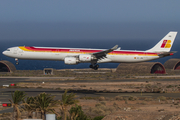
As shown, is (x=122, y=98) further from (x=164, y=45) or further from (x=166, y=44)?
(x=166, y=44)

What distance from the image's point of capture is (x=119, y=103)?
45.6m

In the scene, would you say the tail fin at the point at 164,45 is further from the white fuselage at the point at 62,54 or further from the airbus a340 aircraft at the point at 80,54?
the white fuselage at the point at 62,54

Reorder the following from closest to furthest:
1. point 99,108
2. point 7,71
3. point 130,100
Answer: point 99,108 → point 130,100 → point 7,71

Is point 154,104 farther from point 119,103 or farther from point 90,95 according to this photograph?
point 90,95

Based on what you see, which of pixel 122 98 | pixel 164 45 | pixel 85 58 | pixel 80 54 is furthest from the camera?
pixel 164 45

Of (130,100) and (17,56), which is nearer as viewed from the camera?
(130,100)

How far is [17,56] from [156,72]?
56.8m

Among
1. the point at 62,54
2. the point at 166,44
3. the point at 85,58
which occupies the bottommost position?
the point at 85,58

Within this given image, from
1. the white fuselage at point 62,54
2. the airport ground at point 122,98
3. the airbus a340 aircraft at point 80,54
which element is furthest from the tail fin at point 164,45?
the airport ground at point 122,98

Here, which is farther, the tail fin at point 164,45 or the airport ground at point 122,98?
the tail fin at point 164,45

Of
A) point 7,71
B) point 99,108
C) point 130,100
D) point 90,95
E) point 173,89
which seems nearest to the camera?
point 99,108

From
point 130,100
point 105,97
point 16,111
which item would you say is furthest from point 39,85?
point 16,111

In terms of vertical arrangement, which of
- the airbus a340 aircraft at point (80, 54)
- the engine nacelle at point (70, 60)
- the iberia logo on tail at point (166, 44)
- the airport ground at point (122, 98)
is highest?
the iberia logo on tail at point (166, 44)

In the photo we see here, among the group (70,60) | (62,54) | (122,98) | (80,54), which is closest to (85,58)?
(80,54)
